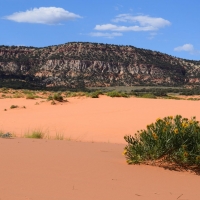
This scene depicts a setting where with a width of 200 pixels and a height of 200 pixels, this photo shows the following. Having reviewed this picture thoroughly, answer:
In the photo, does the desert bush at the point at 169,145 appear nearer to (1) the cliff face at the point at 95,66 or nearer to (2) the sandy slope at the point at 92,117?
(2) the sandy slope at the point at 92,117

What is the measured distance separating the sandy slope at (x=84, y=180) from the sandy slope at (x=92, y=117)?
6489 millimetres

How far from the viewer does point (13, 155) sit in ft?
21.6

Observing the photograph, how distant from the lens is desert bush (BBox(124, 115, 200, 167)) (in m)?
5.97

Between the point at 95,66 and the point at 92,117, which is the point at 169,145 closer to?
the point at 92,117

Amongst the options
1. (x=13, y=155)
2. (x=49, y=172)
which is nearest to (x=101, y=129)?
(x=13, y=155)

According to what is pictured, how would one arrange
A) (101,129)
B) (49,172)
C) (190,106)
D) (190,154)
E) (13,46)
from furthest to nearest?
(13,46) → (190,106) → (101,129) → (190,154) → (49,172)

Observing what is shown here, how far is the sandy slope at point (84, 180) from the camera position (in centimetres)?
437

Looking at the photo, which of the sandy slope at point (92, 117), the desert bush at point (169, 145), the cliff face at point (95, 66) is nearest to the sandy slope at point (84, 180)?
the desert bush at point (169, 145)

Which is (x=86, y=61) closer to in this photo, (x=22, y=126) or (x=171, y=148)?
(x=22, y=126)

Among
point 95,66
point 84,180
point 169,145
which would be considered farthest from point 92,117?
point 95,66

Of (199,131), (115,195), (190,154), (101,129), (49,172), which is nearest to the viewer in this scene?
(115,195)

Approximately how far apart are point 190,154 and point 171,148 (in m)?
0.34

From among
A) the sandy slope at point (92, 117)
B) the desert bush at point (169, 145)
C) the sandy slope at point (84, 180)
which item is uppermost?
the desert bush at point (169, 145)

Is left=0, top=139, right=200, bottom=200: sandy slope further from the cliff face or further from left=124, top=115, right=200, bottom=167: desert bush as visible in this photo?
the cliff face
